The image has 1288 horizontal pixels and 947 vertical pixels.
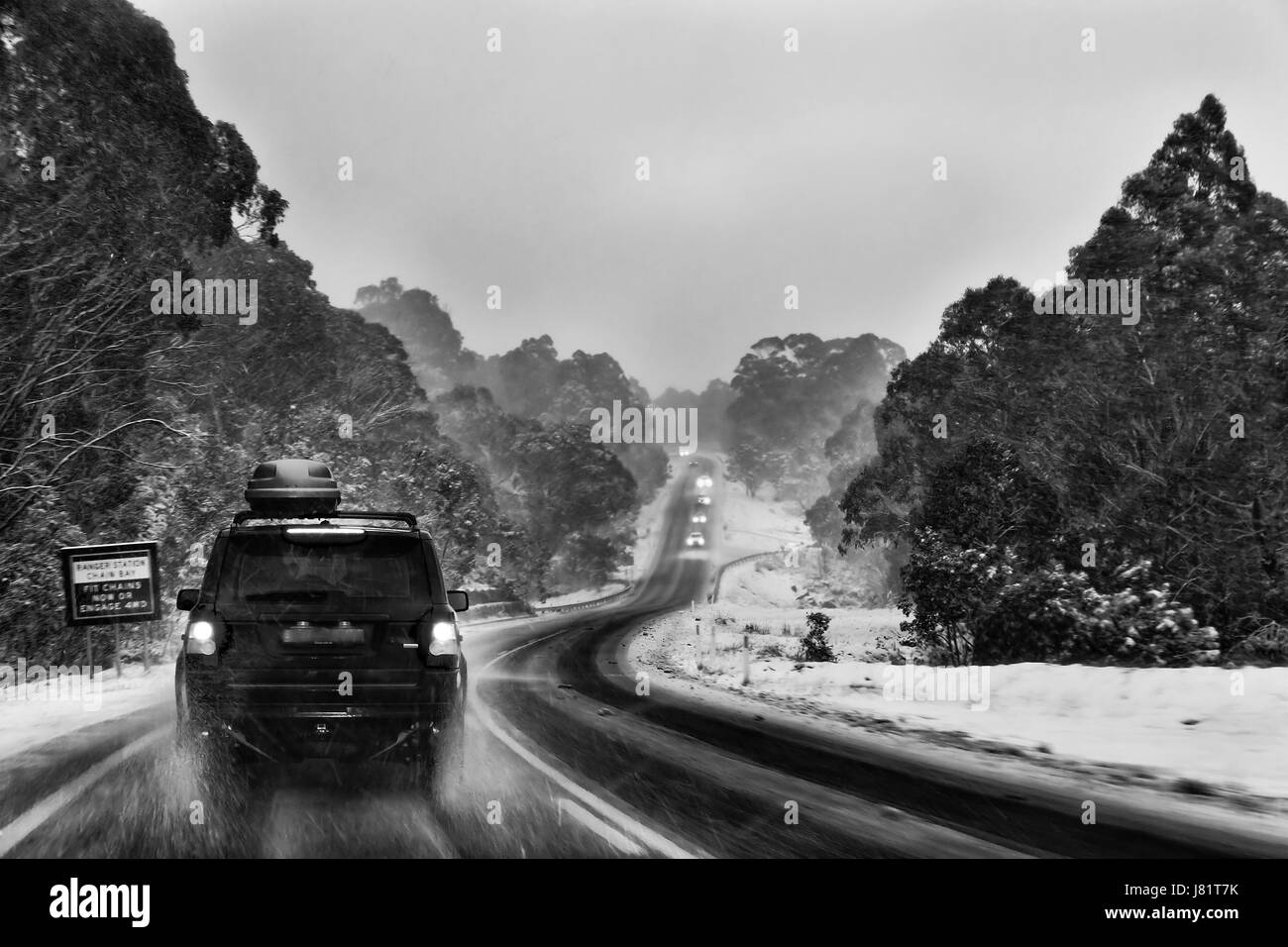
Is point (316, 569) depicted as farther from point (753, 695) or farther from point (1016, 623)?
point (1016, 623)

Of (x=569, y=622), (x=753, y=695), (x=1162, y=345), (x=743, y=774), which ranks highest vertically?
(x=1162, y=345)

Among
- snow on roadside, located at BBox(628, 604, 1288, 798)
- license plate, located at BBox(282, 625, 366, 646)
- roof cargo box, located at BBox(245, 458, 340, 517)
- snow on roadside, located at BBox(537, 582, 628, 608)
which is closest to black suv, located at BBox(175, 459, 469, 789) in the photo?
license plate, located at BBox(282, 625, 366, 646)

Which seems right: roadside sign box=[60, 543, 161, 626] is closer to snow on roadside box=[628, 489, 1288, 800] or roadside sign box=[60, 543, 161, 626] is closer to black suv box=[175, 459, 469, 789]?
black suv box=[175, 459, 469, 789]

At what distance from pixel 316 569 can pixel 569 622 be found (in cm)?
3227

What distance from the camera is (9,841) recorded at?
15.9 ft

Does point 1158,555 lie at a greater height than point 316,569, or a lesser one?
lesser

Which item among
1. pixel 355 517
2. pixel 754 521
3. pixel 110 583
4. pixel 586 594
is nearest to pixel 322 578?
pixel 355 517

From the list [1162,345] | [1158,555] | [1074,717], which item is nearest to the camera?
[1074,717]

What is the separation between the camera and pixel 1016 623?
17.4 meters

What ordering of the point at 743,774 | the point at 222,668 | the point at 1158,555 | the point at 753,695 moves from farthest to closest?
the point at 1158,555, the point at 753,695, the point at 743,774, the point at 222,668

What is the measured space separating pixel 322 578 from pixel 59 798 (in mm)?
2254

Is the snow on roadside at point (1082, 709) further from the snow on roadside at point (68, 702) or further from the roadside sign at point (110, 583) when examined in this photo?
the roadside sign at point (110, 583)
